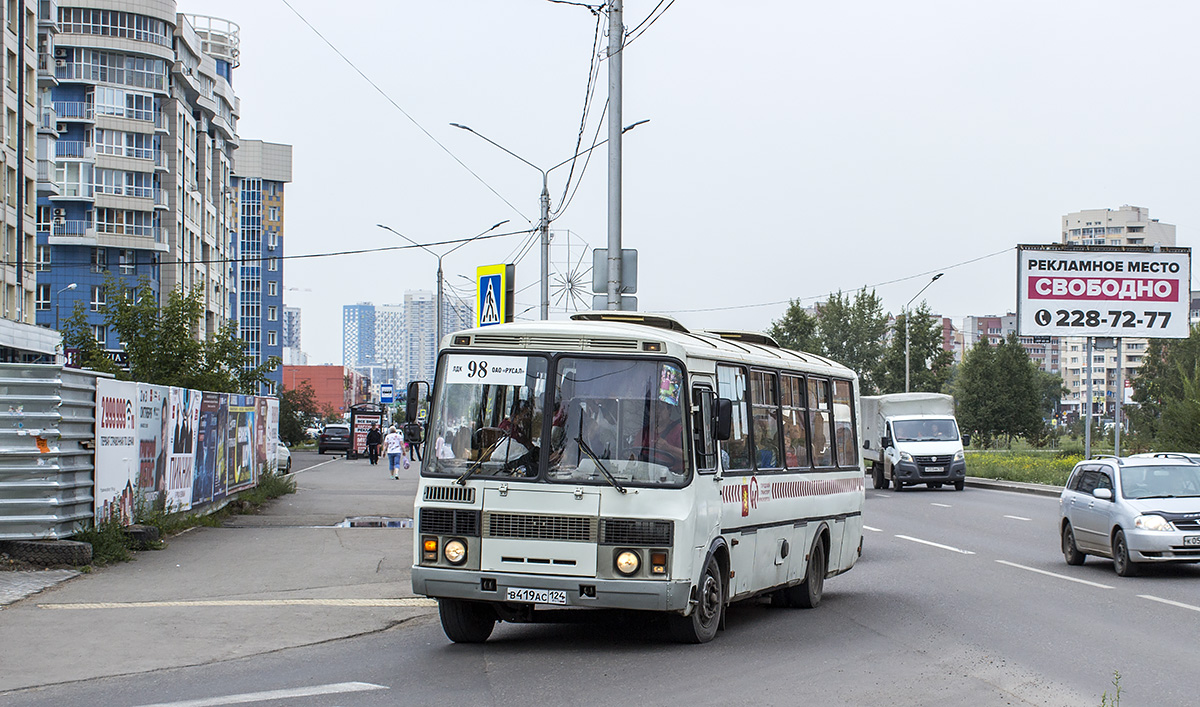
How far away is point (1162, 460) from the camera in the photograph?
1727 cm

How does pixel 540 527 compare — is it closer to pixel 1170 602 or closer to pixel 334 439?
pixel 1170 602

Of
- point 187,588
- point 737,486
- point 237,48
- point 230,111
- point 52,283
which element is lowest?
point 187,588

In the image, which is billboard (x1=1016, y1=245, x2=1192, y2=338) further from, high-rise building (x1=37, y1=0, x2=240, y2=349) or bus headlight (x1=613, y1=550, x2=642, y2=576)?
high-rise building (x1=37, y1=0, x2=240, y2=349)

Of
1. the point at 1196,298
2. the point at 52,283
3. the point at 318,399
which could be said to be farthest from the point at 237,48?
the point at 1196,298

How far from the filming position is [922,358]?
10475cm

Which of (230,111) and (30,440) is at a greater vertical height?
(230,111)

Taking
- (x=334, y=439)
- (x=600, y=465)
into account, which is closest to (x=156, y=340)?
(x=600, y=465)

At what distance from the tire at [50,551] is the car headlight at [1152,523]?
39.9ft

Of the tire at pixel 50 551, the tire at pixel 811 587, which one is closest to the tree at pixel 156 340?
the tire at pixel 50 551

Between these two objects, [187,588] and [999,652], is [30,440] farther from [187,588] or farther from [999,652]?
[999,652]

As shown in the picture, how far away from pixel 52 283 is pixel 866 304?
232ft

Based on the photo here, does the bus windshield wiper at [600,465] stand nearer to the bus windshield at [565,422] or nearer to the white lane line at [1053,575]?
the bus windshield at [565,422]

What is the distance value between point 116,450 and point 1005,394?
7301 cm

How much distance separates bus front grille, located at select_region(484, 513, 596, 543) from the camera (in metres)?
9.68
